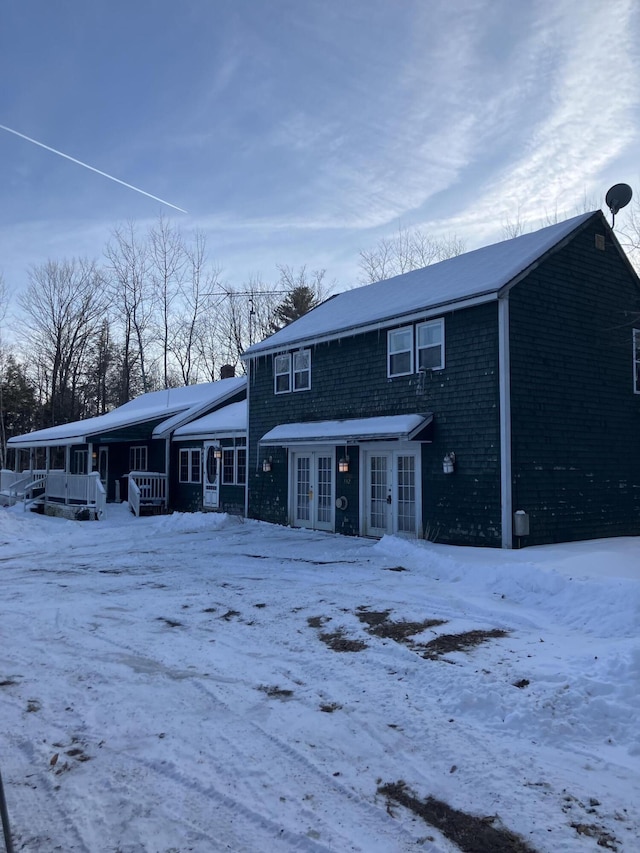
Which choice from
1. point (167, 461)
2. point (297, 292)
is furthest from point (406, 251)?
point (167, 461)

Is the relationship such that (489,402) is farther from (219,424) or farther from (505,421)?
(219,424)

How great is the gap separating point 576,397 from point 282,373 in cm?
790

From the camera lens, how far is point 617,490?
13.2 meters

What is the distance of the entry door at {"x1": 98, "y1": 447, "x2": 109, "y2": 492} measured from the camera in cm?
2409

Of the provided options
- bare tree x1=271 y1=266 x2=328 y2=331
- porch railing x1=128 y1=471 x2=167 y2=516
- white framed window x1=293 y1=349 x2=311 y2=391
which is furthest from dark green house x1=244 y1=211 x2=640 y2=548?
bare tree x1=271 y1=266 x2=328 y2=331

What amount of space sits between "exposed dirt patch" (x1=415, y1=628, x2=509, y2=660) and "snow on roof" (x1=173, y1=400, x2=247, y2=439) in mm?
12937

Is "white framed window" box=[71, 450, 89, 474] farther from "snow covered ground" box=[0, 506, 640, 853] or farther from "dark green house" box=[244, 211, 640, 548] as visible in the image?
"snow covered ground" box=[0, 506, 640, 853]

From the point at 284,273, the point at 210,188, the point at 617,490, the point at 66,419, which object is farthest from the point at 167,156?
the point at 66,419

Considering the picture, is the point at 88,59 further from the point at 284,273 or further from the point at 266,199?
the point at 284,273

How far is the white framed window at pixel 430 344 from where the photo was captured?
503 inches

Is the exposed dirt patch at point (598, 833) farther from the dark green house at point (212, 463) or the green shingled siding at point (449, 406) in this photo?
the dark green house at point (212, 463)

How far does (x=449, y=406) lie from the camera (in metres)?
12.4

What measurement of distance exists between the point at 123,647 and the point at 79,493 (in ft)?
49.4

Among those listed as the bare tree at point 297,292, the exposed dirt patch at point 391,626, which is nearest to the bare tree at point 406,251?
the bare tree at point 297,292
